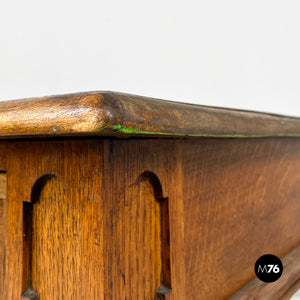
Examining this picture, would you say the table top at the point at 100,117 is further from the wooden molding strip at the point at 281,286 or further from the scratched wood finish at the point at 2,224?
the wooden molding strip at the point at 281,286

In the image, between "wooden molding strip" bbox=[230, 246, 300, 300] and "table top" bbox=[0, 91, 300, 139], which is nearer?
"table top" bbox=[0, 91, 300, 139]

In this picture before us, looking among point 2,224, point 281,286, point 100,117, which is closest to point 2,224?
point 2,224

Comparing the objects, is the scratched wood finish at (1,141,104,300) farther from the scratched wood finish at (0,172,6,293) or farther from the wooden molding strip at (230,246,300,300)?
the wooden molding strip at (230,246,300,300)

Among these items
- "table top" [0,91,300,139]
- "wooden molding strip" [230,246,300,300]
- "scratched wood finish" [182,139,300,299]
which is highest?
"table top" [0,91,300,139]

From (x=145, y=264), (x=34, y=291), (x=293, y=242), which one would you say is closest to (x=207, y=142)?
(x=145, y=264)

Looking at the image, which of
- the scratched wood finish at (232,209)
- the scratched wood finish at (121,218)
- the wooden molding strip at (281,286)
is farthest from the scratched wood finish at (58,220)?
the wooden molding strip at (281,286)

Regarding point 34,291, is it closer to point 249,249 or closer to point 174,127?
point 174,127

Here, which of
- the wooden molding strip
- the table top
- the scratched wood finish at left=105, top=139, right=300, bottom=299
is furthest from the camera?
the wooden molding strip

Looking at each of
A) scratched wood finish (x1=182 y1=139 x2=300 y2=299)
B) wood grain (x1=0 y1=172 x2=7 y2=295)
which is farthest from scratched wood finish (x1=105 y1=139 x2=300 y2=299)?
wood grain (x1=0 y1=172 x2=7 y2=295)

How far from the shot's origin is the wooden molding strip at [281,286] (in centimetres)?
64

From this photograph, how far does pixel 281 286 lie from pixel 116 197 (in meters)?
0.51

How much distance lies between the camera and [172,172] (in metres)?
0.46

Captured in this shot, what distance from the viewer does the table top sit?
30 cm

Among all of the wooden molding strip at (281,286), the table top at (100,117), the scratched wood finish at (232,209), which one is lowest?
the wooden molding strip at (281,286)
